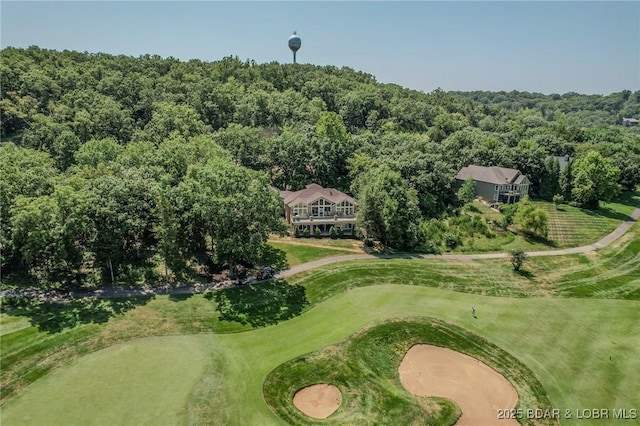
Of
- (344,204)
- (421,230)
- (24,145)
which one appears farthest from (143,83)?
(421,230)

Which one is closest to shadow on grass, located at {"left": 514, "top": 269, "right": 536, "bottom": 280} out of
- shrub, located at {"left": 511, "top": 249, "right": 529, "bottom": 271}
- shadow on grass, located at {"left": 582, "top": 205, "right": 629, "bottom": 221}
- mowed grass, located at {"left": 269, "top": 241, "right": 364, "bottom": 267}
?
shrub, located at {"left": 511, "top": 249, "right": 529, "bottom": 271}

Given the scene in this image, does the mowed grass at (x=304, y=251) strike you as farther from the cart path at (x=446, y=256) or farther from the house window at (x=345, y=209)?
the house window at (x=345, y=209)

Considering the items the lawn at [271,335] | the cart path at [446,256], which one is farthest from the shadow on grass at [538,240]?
the lawn at [271,335]

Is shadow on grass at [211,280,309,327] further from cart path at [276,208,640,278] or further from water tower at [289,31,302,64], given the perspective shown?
water tower at [289,31,302,64]

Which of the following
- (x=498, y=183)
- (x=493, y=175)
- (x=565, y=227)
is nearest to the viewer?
(x=565, y=227)

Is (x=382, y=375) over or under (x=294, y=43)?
under

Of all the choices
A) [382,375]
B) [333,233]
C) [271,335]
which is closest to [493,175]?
[333,233]

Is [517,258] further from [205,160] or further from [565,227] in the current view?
[205,160]
